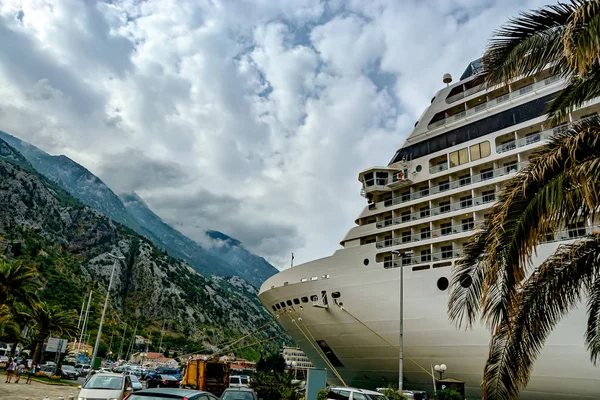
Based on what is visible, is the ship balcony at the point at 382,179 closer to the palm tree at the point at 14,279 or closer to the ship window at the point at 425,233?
the ship window at the point at 425,233

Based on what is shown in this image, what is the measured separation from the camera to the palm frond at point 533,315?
288 inches

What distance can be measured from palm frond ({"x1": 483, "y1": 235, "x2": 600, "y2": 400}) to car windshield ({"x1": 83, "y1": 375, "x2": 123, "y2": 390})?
10976 millimetres

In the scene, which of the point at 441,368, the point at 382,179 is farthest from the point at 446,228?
the point at 441,368

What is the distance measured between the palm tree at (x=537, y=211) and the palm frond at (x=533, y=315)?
0.05 ft

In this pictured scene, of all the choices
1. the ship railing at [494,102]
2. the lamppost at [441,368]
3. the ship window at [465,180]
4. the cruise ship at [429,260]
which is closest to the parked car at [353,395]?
the lamppost at [441,368]

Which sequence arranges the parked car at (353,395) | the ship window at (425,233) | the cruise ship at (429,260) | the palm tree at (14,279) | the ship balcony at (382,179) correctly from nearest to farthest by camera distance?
the parked car at (353,395) < the cruise ship at (429,260) < the ship window at (425,233) < the ship balcony at (382,179) < the palm tree at (14,279)

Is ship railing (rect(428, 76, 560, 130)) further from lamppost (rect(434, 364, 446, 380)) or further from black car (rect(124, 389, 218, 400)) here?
black car (rect(124, 389, 218, 400))

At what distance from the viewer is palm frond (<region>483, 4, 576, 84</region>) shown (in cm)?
666

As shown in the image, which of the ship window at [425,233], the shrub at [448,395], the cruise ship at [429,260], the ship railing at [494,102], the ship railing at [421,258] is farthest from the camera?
the ship window at [425,233]

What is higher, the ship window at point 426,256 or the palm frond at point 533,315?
the ship window at point 426,256

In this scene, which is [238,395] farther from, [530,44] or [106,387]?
[530,44]

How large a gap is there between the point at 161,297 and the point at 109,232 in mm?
23234

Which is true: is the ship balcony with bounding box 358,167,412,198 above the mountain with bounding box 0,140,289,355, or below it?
below

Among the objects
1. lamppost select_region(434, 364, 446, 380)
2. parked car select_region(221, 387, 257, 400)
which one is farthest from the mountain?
parked car select_region(221, 387, 257, 400)
